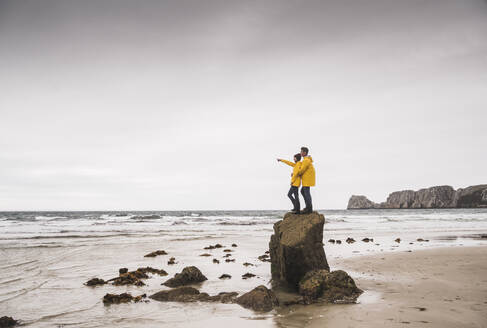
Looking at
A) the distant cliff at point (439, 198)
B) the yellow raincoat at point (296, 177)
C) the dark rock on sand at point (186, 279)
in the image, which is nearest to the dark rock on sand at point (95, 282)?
the dark rock on sand at point (186, 279)

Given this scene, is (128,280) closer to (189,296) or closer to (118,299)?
(118,299)

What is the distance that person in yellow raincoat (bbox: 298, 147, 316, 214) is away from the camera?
345 inches

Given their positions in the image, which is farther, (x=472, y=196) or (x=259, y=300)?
(x=472, y=196)

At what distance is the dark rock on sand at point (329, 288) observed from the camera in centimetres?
667

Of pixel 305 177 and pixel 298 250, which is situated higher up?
pixel 305 177

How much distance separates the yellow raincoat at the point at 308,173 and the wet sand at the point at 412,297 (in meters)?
2.95

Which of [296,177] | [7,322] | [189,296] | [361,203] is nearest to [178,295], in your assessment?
[189,296]

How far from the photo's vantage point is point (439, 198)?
108 metres

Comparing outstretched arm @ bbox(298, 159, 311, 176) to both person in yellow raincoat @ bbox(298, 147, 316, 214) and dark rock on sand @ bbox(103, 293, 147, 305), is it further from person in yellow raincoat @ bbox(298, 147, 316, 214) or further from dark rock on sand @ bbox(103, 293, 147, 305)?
dark rock on sand @ bbox(103, 293, 147, 305)

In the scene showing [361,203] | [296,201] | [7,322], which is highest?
[296,201]

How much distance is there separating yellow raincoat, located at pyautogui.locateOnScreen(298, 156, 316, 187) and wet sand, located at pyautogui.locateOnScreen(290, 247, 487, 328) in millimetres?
2952

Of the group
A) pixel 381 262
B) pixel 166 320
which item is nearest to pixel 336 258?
pixel 381 262

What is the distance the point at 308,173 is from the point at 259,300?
3.92 m

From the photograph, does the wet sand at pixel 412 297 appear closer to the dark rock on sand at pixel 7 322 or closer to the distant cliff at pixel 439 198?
the dark rock on sand at pixel 7 322
